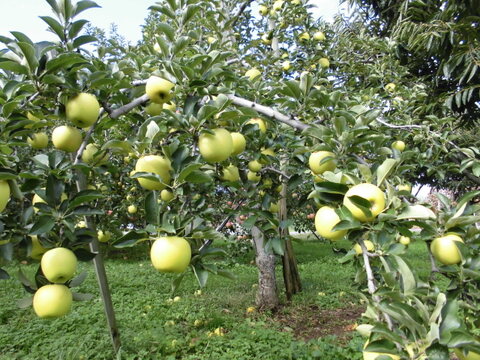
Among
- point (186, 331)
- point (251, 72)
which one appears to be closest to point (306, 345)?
point (186, 331)

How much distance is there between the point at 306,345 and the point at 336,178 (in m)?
2.41

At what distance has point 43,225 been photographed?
0.97 meters

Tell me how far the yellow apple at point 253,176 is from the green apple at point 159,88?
1.64 ft

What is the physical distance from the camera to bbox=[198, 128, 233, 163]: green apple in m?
1.05

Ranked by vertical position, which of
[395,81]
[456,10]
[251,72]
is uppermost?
[456,10]

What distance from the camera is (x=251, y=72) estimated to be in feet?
7.12

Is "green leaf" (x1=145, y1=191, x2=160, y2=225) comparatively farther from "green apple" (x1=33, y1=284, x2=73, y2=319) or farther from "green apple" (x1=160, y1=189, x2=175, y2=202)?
"green apple" (x1=33, y1=284, x2=73, y2=319)

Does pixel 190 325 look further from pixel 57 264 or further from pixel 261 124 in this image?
pixel 57 264

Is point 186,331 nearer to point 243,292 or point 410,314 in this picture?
point 243,292

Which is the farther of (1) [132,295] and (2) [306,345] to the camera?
(1) [132,295]

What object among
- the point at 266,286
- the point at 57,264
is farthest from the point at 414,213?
the point at 266,286

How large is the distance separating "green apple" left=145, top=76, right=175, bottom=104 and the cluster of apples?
522 millimetres

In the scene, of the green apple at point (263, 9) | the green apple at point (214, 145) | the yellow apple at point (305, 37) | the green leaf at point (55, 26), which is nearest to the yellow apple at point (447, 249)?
the green apple at point (214, 145)

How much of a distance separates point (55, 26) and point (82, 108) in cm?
29
